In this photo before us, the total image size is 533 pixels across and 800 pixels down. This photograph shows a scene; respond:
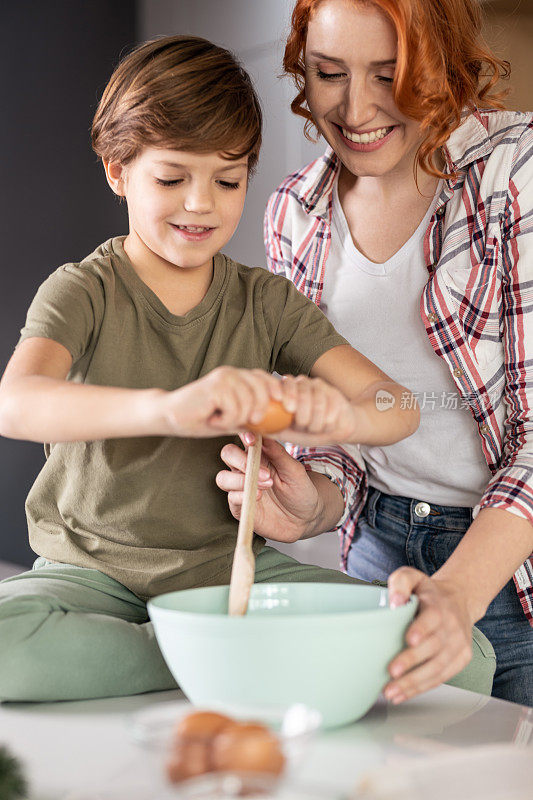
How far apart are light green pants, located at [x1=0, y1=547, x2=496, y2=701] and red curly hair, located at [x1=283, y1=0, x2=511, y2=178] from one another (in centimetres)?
63

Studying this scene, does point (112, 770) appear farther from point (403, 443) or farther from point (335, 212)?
point (335, 212)


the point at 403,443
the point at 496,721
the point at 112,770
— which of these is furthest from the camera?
the point at 403,443

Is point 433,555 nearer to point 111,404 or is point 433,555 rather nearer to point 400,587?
point 400,587

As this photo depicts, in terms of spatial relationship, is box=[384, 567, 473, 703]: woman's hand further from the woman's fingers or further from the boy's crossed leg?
the boy's crossed leg

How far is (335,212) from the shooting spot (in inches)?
51.3

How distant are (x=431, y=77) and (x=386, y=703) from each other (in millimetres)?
697

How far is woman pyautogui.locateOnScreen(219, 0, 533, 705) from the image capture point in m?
0.99

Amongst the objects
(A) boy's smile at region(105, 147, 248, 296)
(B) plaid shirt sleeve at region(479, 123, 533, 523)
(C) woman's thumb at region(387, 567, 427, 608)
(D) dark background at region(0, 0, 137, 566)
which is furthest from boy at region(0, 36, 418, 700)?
(D) dark background at region(0, 0, 137, 566)

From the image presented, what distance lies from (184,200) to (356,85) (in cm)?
28

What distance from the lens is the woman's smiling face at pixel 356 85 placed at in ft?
3.32

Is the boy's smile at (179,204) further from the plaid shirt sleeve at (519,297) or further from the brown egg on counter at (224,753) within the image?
the brown egg on counter at (224,753)

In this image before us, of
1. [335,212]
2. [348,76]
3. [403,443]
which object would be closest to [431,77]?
[348,76]

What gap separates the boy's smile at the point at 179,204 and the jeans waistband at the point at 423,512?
482 mm

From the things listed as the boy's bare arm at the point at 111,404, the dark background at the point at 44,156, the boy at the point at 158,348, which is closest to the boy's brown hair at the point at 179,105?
the boy at the point at 158,348
